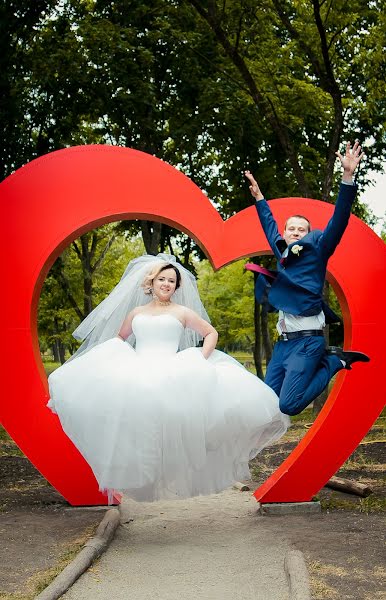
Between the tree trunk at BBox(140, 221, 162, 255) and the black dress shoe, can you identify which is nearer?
the black dress shoe

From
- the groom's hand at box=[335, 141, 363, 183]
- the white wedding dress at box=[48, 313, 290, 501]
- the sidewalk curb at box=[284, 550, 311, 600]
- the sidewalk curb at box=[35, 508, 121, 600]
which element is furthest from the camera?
the groom's hand at box=[335, 141, 363, 183]

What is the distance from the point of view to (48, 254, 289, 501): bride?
20.7 ft

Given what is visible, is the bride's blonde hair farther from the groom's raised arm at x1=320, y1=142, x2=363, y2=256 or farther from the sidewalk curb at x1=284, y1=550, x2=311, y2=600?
the sidewalk curb at x1=284, y1=550, x2=311, y2=600

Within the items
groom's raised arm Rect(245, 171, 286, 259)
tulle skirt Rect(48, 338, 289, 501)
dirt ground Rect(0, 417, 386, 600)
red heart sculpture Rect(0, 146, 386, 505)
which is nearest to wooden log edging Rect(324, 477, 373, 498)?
dirt ground Rect(0, 417, 386, 600)

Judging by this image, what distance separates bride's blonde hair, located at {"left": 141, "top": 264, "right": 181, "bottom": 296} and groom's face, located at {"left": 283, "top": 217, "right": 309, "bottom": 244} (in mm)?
1088

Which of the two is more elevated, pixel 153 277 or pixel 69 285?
pixel 69 285

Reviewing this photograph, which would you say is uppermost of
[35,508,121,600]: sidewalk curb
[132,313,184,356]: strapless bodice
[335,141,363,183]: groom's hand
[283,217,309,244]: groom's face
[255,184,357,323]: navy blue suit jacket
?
[335,141,363,183]: groom's hand

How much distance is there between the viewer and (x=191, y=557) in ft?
23.0

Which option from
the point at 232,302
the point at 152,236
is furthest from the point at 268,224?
the point at 232,302

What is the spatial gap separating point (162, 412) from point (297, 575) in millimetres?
1649

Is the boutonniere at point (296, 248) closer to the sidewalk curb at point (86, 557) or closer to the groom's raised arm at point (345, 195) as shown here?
the groom's raised arm at point (345, 195)

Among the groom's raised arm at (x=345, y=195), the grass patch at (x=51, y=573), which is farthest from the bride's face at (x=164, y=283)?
the grass patch at (x=51, y=573)

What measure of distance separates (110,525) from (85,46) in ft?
44.8

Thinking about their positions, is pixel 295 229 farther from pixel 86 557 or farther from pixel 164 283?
pixel 86 557
